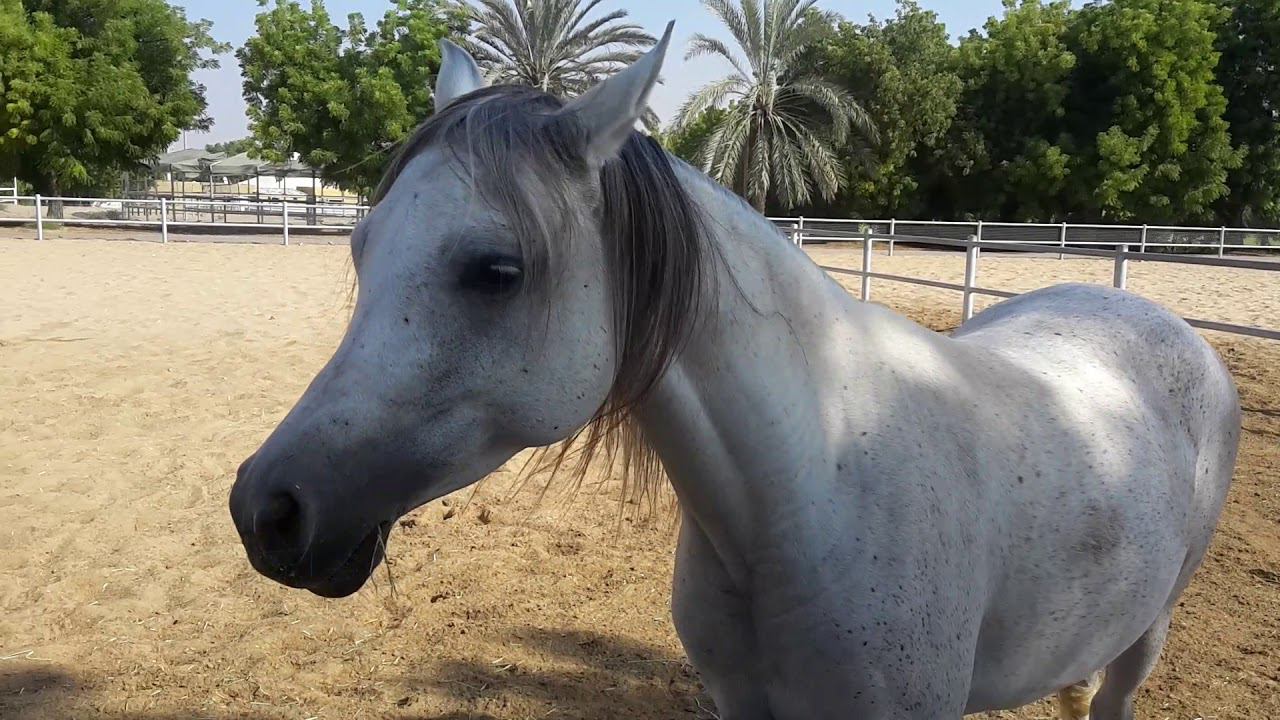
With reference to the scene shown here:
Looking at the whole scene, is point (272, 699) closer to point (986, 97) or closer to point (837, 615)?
point (837, 615)

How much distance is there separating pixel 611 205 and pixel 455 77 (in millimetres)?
565

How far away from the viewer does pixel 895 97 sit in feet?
88.1

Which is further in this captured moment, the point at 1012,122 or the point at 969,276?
the point at 1012,122

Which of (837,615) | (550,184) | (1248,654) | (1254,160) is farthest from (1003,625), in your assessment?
(1254,160)

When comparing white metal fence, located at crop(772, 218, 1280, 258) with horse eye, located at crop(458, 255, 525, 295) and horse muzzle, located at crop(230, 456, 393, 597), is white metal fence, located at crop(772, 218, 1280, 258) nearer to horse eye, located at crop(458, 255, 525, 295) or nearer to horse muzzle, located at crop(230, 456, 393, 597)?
horse eye, located at crop(458, 255, 525, 295)

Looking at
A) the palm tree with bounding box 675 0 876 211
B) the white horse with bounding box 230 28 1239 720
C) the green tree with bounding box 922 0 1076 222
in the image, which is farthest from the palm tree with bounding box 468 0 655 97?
the white horse with bounding box 230 28 1239 720

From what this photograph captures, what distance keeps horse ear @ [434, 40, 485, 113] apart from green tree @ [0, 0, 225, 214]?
1120 inches

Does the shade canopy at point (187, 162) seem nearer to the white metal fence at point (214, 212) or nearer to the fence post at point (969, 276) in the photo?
the white metal fence at point (214, 212)

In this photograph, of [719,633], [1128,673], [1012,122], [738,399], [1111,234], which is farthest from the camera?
[1012,122]

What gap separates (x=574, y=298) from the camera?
4.09 feet

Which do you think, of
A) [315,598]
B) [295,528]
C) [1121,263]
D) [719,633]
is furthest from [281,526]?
[1121,263]

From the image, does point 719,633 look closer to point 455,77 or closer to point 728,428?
point 728,428

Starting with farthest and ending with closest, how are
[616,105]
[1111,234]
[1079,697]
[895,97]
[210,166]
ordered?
[210,166], [895,97], [1111,234], [1079,697], [616,105]

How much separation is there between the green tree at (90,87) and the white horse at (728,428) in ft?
95.2
